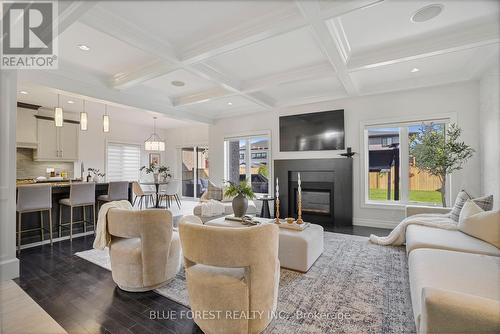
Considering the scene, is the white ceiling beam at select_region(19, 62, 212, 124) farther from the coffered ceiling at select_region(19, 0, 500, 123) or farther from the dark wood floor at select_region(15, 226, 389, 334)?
the dark wood floor at select_region(15, 226, 389, 334)

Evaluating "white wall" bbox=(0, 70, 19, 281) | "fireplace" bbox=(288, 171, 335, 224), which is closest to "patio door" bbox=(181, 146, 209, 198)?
"fireplace" bbox=(288, 171, 335, 224)

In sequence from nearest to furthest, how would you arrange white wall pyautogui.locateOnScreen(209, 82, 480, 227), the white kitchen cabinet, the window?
white wall pyautogui.locateOnScreen(209, 82, 480, 227)
the white kitchen cabinet
the window

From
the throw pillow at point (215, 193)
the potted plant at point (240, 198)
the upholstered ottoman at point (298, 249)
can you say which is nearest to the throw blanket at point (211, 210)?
the potted plant at point (240, 198)

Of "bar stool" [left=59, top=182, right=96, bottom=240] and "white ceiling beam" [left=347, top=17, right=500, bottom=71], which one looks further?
"bar stool" [left=59, top=182, right=96, bottom=240]

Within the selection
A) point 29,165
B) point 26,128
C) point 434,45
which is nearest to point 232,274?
point 434,45

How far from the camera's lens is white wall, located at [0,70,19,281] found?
2.44 m

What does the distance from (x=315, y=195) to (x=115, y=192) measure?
4174mm

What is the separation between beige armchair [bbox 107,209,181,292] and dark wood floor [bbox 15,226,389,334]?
140mm

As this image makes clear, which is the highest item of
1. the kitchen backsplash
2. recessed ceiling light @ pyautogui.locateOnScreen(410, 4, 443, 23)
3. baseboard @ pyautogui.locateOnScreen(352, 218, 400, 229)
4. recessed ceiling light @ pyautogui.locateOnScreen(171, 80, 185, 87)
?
recessed ceiling light @ pyautogui.locateOnScreen(171, 80, 185, 87)

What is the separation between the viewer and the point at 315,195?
5141 millimetres

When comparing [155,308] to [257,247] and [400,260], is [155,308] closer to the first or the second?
[257,247]

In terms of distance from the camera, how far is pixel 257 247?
4.55ft

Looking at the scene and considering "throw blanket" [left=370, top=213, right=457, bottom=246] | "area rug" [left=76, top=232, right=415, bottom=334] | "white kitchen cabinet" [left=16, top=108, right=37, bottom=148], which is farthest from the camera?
"white kitchen cabinet" [left=16, top=108, right=37, bottom=148]

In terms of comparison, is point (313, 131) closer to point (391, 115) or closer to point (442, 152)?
point (391, 115)
